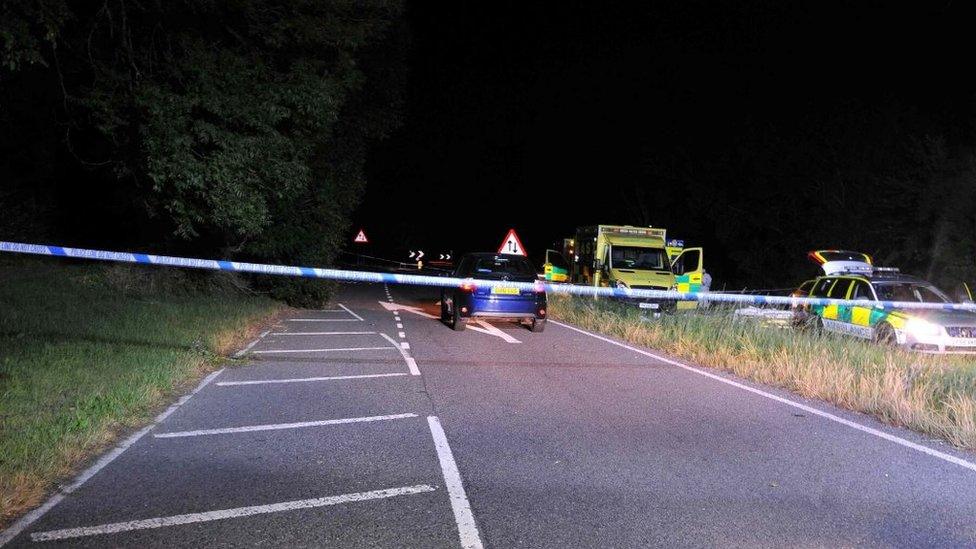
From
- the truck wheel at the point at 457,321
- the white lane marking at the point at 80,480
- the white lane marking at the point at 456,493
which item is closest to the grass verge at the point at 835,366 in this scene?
the truck wheel at the point at 457,321

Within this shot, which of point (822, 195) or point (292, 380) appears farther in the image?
point (822, 195)

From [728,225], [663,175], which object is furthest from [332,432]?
[663,175]

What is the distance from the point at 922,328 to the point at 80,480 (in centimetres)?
1211

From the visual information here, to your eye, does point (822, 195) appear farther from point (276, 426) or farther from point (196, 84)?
point (276, 426)

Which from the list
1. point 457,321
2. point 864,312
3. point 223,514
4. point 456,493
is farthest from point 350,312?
point 223,514

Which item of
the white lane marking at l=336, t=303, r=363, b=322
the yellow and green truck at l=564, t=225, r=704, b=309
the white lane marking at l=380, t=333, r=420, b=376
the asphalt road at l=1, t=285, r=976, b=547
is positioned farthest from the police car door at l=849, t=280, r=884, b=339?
the white lane marking at l=336, t=303, r=363, b=322

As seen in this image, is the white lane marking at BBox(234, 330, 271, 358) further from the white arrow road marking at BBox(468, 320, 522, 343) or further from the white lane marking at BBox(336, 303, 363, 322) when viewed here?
the white arrow road marking at BBox(468, 320, 522, 343)

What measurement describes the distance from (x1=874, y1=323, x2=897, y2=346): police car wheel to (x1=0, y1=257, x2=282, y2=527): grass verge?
35.7 feet

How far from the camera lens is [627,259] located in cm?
1970

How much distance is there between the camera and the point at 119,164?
13.9 metres

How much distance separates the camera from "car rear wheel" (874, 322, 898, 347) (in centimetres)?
1212

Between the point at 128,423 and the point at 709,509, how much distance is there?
5157mm

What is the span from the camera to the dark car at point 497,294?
14.5 meters

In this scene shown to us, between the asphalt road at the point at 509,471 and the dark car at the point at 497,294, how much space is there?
5010mm
